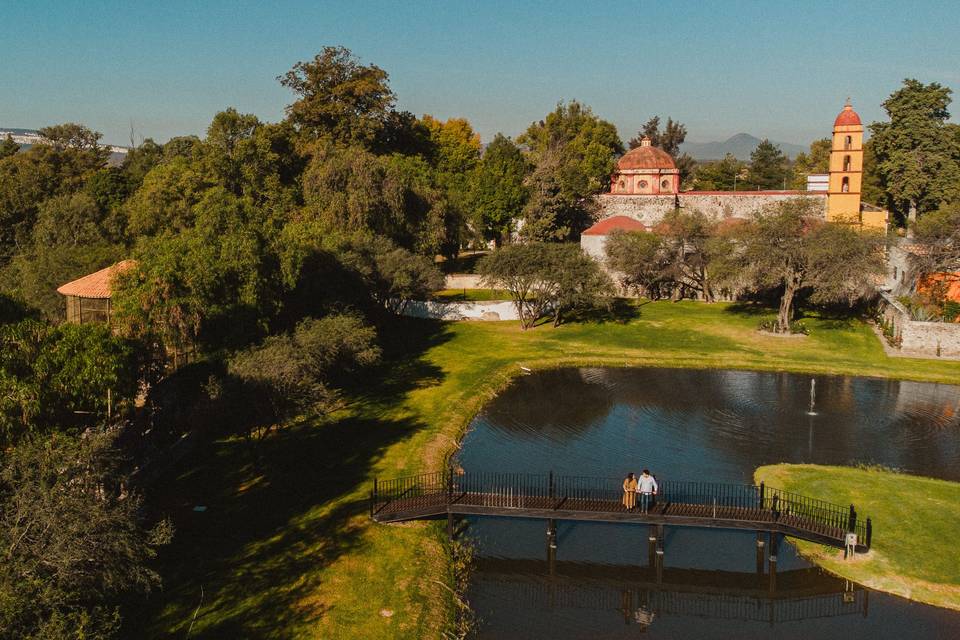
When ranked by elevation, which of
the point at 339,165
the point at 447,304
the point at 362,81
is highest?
the point at 362,81

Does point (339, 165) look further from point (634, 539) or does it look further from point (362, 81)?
point (634, 539)

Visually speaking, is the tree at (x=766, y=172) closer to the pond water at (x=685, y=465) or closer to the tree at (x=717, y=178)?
the tree at (x=717, y=178)

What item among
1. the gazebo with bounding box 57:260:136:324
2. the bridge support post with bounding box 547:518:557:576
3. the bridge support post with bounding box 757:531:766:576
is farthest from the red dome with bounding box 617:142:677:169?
the bridge support post with bounding box 547:518:557:576

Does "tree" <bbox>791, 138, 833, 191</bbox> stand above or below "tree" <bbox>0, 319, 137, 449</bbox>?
above

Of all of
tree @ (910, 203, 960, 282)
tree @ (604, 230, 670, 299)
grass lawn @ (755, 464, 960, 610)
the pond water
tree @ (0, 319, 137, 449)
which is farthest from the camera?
tree @ (604, 230, 670, 299)

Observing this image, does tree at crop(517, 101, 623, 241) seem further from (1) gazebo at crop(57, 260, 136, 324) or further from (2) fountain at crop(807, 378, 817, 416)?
(1) gazebo at crop(57, 260, 136, 324)

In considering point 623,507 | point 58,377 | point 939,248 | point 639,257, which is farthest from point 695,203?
point 58,377

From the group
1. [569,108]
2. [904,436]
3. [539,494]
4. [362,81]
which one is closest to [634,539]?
[539,494]
